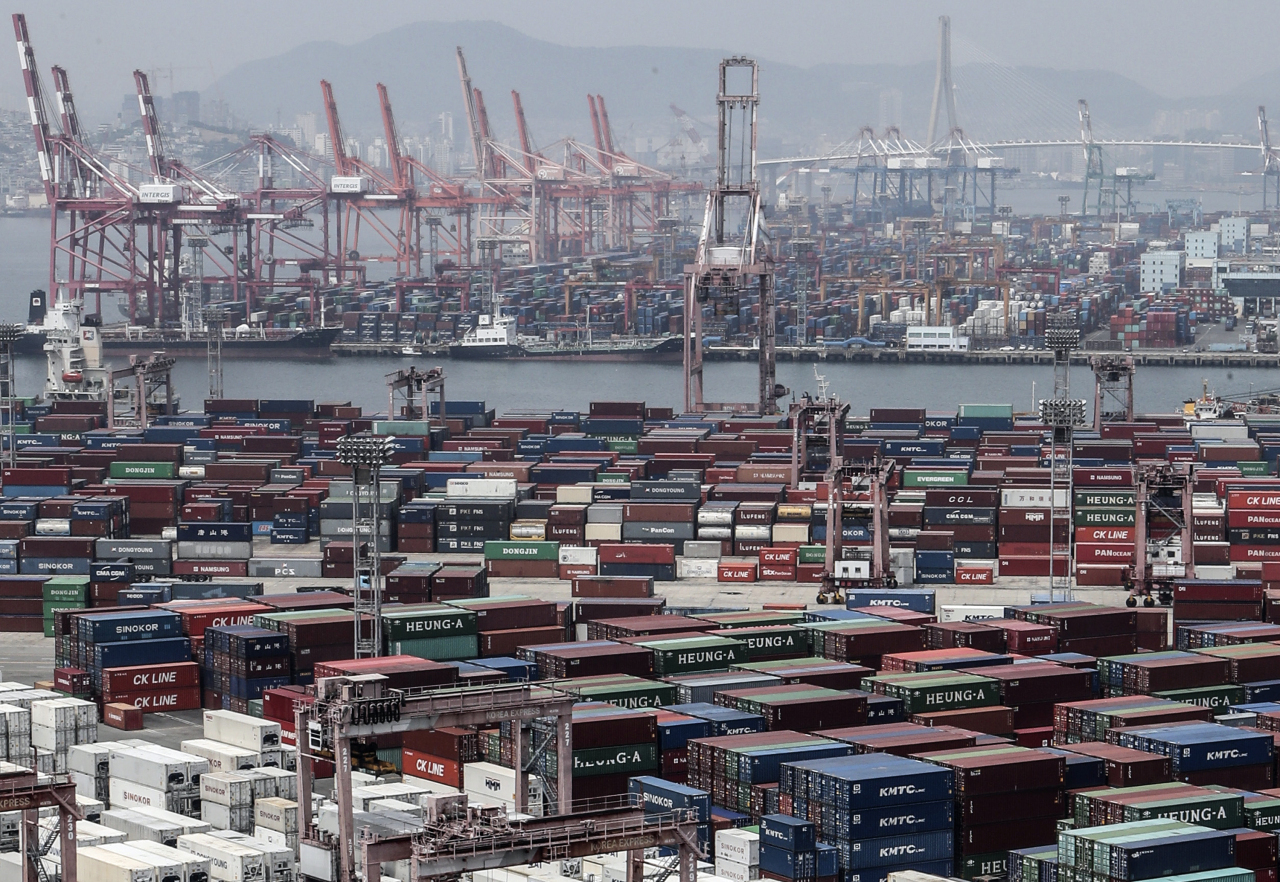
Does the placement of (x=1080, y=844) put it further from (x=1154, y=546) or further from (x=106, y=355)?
(x=106, y=355)

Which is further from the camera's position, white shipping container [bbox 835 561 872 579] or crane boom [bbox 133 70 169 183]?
crane boom [bbox 133 70 169 183]

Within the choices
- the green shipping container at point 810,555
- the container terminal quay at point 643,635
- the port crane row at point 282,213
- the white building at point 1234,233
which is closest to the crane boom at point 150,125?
the port crane row at point 282,213

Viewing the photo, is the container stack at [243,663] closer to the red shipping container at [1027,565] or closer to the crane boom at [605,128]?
the red shipping container at [1027,565]

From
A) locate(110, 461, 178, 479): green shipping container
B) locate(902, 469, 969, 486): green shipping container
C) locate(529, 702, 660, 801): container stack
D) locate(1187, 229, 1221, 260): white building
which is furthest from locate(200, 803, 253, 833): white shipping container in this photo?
locate(1187, 229, 1221, 260): white building

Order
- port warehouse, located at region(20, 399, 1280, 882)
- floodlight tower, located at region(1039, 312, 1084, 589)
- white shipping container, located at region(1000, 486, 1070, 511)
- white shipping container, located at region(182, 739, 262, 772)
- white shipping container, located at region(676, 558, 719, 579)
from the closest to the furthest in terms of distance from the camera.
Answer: port warehouse, located at region(20, 399, 1280, 882)
white shipping container, located at region(182, 739, 262, 772)
floodlight tower, located at region(1039, 312, 1084, 589)
white shipping container, located at region(676, 558, 719, 579)
white shipping container, located at region(1000, 486, 1070, 511)

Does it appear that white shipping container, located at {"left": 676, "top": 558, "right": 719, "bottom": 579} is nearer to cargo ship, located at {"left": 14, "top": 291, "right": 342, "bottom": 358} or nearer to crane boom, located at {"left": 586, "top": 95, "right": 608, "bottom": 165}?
cargo ship, located at {"left": 14, "top": 291, "right": 342, "bottom": 358}

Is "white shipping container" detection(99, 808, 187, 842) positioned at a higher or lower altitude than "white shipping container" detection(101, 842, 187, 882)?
lower
